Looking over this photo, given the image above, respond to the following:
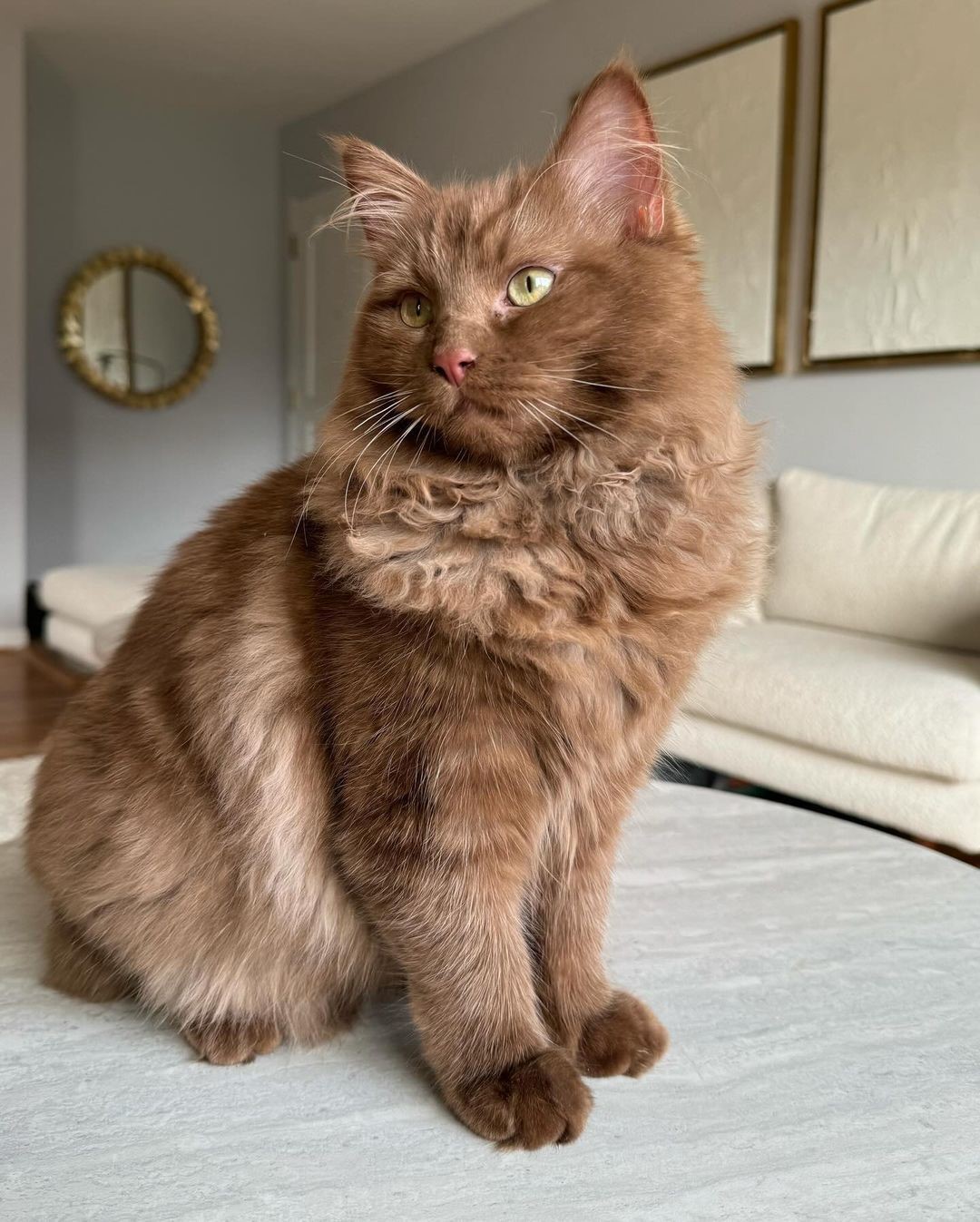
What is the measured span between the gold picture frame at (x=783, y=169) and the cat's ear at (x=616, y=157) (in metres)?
3.16

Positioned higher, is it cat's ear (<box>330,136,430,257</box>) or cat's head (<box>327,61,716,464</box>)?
cat's ear (<box>330,136,430,257</box>)

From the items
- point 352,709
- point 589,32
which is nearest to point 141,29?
point 589,32

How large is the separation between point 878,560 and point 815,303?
119cm

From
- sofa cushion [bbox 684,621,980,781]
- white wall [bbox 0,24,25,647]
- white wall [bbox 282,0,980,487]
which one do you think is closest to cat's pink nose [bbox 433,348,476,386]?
sofa cushion [bbox 684,621,980,781]

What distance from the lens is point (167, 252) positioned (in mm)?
6875

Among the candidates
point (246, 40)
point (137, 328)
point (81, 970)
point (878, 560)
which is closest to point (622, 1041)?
point (81, 970)

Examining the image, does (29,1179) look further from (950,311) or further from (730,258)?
(730,258)

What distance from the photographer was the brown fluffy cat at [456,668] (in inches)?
31.1

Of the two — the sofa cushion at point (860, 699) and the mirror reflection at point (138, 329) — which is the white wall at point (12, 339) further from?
the sofa cushion at point (860, 699)

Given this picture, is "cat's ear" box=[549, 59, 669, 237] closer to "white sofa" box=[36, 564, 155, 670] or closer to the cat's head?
the cat's head

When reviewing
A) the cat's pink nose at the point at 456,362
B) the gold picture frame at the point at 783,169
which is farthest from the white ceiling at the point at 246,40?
the cat's pink nose at the point at 456,362

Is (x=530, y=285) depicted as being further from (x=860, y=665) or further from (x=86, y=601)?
(x=86, y=601)

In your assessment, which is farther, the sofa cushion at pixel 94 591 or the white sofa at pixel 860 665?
the sofa cushion at pixel 94 591

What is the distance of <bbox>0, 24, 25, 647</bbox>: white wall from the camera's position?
547 centimetres
